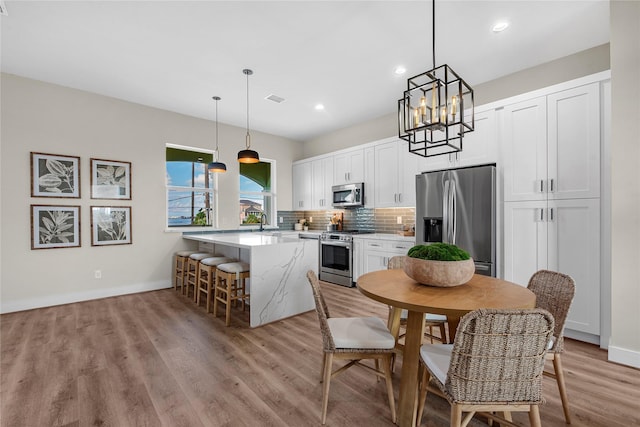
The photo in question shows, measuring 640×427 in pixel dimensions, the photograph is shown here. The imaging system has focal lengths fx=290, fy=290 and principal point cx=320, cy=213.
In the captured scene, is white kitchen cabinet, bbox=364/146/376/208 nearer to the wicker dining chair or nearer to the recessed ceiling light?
the recessed ceiling light

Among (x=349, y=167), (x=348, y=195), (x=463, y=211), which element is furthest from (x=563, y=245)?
(x=349, y=167)

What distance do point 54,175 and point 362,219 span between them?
470cm

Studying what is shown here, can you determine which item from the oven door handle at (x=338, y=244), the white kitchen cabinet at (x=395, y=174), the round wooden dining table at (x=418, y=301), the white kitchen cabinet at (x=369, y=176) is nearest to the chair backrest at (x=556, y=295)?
the round wooden dining table at (x=418, y=301)

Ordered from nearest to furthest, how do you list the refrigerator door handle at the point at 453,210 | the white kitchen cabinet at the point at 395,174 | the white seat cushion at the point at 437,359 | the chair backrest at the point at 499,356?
the chair backrest at the point at 499,356
the white seat cushion at the point at 437,359
the refrigerator door handle at the point at 453,210
the white kitchen cabinet at the point at 395,174

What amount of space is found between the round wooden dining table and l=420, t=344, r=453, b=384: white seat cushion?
69mm

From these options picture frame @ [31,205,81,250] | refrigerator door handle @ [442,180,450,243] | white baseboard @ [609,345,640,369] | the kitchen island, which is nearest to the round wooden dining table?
white baseboard @ [609,345,640,369]

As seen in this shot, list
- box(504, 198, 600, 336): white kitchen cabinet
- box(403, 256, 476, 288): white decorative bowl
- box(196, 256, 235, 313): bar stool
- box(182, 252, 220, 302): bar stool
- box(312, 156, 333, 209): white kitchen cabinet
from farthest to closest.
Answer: box(312, 156, 333, 209): white kitchen cabinet < box(182, 252, 220, 302): bar stool < box(196, 256, 235, 313): bar stool < box(504, 198, 600, 336): white kitchen cabinet < box(403, 256, 476, 288): white decorative bowl

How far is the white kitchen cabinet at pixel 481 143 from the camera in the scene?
10.8ft

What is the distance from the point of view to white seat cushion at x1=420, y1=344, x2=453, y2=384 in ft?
4.41

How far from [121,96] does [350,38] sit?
348cm

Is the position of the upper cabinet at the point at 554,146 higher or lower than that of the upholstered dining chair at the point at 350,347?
higher

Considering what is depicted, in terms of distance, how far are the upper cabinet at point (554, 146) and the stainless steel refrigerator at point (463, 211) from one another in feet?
0.78

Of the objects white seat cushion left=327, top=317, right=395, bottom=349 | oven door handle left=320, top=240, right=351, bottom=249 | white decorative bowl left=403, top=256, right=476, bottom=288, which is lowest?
white seat cushion left=327, top=317, right=395, bottom=349

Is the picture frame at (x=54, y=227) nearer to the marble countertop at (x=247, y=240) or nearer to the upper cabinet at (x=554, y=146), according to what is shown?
the marble countertop at (x=247, y=240)
